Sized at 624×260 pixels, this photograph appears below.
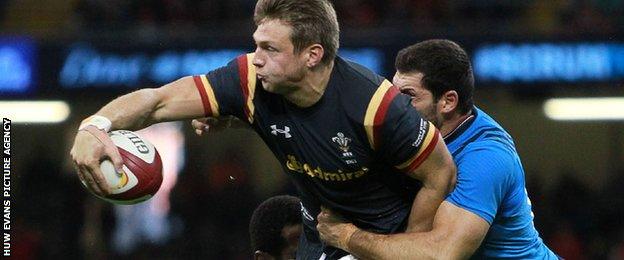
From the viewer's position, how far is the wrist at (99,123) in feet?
15.0

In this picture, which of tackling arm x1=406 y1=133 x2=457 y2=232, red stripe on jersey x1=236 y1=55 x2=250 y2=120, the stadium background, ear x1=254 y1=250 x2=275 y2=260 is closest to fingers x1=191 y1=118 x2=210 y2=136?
red stripe on jersey x1=236 y1=55 x2=250 y2=120

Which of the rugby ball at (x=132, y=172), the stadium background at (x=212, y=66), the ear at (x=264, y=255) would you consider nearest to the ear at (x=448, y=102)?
the ear at (x=264, y=255)

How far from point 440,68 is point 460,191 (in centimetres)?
58

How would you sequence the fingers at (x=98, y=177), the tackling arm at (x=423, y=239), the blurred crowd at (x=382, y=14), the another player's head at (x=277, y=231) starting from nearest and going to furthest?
the fingers at (x=98, y=177), the tackling arm at (x=423, y=239), the another player's head at (x=277, y=231), the blurred crowd at (x=382, y=14)

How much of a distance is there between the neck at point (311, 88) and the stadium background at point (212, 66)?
770cm

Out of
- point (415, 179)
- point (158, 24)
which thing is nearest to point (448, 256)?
point (415, 179)

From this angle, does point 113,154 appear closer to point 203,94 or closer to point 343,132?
point 203,94

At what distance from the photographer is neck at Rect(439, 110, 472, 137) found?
540cm

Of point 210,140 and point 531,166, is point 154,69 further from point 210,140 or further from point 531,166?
point 531,166

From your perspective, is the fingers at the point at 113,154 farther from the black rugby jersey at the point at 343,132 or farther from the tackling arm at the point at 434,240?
the tackling arm at the point at 434,240

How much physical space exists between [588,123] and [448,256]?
9.60 meters

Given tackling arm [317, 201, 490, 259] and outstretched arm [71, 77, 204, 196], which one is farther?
tackling arm [317, 201, 490, 259]

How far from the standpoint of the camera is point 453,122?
5.41 meters

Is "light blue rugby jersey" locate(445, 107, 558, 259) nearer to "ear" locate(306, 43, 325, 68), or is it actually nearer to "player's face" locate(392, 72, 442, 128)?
"player's face" locate(392, 72, 442, 128)
